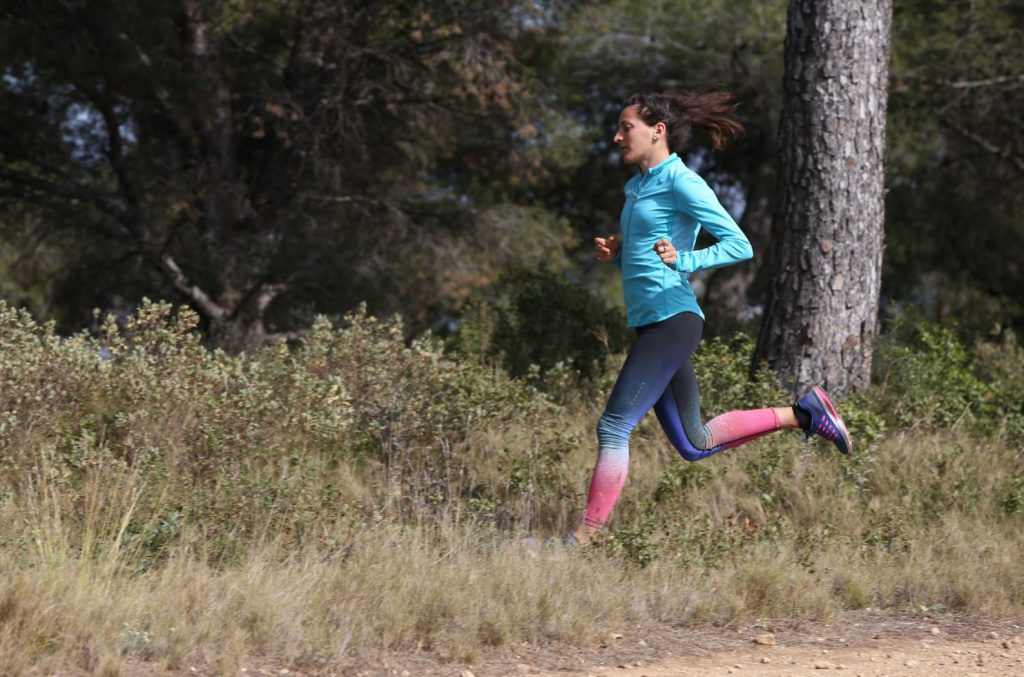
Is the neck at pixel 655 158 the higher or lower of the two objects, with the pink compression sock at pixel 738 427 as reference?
higher

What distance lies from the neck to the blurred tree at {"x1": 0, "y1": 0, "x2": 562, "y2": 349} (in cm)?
847

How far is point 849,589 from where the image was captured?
5.58 metres

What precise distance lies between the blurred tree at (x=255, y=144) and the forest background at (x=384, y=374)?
0.18ft

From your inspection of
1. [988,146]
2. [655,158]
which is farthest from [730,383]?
[988,146]

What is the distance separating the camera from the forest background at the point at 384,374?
4945 mm

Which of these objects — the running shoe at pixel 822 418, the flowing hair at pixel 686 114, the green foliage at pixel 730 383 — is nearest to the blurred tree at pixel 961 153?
the green foliage at pixel 730 383

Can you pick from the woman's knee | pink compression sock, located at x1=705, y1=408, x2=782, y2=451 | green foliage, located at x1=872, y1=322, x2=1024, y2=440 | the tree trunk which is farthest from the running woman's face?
green foliage, located at x1=872, y1=322, x2=1024, y2=440

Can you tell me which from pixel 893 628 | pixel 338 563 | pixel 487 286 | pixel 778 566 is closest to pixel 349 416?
pixel 338 563

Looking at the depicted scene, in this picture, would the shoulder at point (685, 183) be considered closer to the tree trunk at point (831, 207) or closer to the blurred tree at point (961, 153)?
the tree trunk at point (831, 207)

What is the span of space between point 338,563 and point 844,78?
484 cm

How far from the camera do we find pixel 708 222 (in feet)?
17.7

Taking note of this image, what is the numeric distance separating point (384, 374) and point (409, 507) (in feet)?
4.72

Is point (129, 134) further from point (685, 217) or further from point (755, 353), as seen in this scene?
point (685, 217)

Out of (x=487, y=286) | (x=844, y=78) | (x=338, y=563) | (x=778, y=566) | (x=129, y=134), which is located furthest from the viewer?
(x=487, y=286)
